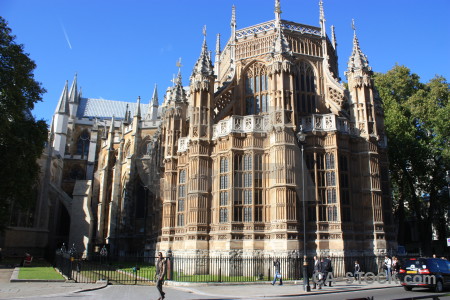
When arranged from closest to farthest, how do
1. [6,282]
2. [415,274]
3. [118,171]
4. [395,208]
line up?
1. [415,274]
2. [6,282]
3. [395,208]
4. [118,171]

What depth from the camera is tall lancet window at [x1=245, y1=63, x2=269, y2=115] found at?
2853cm

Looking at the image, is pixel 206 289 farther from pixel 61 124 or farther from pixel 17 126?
pixel 61 124

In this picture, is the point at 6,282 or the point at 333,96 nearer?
the point at 6,282

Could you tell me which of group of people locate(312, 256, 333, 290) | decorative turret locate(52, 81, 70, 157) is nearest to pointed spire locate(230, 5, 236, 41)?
group of people locate(312, 256, 333, 290)

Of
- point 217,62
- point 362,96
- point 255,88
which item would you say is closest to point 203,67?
point 255,88

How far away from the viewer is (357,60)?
27.1 meters

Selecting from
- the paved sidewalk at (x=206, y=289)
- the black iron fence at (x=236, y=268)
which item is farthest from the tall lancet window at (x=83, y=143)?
the paved sidewalk at (x=206, y=289)

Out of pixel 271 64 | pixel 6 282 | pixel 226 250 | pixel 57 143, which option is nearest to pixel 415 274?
pixel 226 250

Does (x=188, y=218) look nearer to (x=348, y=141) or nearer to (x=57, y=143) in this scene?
(x=348, y=141)

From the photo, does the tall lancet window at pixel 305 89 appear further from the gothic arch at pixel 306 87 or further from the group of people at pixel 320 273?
the group of people at pixel 320 273

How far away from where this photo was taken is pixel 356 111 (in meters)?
26.0

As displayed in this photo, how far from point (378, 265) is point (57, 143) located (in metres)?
48.2

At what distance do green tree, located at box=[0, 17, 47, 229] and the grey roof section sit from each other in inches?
1558

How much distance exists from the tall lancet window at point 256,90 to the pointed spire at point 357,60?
6.21 meters
